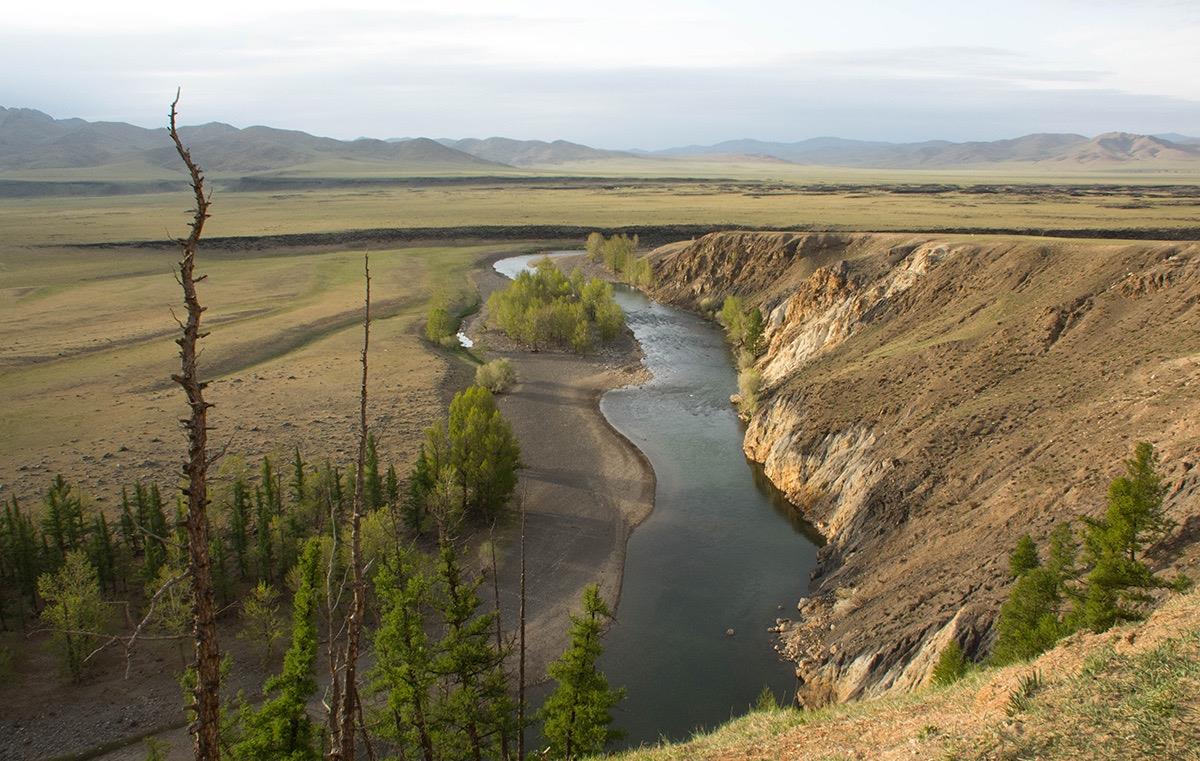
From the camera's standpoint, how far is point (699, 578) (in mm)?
35406

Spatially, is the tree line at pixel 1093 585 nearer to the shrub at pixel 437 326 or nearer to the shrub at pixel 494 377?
the shrub at pixel 494 377

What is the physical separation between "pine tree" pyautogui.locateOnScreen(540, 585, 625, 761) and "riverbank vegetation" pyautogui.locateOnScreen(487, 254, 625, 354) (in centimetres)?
5220

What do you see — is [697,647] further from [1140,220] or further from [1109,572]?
[1140,220]

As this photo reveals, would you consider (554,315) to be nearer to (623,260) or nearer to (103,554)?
(623,260)

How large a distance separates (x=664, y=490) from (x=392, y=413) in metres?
19.9

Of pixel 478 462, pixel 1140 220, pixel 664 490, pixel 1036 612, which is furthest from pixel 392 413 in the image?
pixel 1140 220

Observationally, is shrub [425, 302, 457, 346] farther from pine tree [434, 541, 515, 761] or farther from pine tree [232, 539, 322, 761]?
A: pine tree [232, 539, 322, 761]

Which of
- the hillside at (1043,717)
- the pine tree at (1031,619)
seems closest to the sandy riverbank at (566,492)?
the hillside at (1043,717)

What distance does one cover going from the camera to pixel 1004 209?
13175 cm

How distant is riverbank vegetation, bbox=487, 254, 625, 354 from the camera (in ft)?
242

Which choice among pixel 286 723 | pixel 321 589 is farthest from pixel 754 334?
pixel 286 723

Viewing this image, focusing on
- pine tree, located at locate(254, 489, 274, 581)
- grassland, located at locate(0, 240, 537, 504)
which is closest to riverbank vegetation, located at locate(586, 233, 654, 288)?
grassland, located at locate(0, 240, 537, 504)

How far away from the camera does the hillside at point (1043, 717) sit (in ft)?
35.5

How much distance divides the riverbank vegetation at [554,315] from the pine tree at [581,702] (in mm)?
52199
